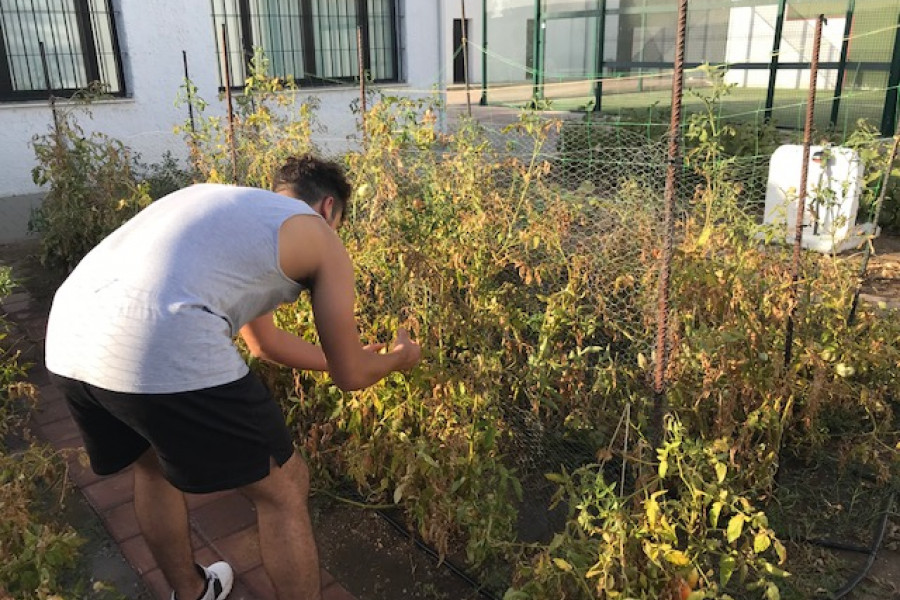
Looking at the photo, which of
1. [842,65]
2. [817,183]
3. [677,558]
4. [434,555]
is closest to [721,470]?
[677,558]

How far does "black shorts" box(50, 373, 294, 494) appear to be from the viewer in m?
1.69

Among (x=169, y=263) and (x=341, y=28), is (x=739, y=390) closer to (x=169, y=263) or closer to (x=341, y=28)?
(x=169, y=263)

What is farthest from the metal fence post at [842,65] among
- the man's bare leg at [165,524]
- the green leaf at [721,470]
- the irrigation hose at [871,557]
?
the man's bare leg at [165,524]

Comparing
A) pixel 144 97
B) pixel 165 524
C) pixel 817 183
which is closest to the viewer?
pixel 165 524

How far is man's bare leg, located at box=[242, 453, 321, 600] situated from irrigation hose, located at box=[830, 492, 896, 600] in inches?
58.8

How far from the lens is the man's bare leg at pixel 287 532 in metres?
1.87

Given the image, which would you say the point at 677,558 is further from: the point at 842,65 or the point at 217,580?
the point at 842,65

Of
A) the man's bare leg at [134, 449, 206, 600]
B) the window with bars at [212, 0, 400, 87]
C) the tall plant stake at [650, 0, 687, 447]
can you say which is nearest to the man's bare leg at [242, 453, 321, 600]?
the man's bare leg at [134, 449, 206, 600]

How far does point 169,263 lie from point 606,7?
999cm

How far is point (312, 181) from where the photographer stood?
1943mm

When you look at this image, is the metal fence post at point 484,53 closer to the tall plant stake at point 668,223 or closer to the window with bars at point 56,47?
the window with bars at point 56,47

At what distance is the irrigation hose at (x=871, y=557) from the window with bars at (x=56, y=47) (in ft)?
19.7

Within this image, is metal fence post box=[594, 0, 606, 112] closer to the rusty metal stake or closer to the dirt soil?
the rusty metal stake

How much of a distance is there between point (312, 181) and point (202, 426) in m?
0.68
